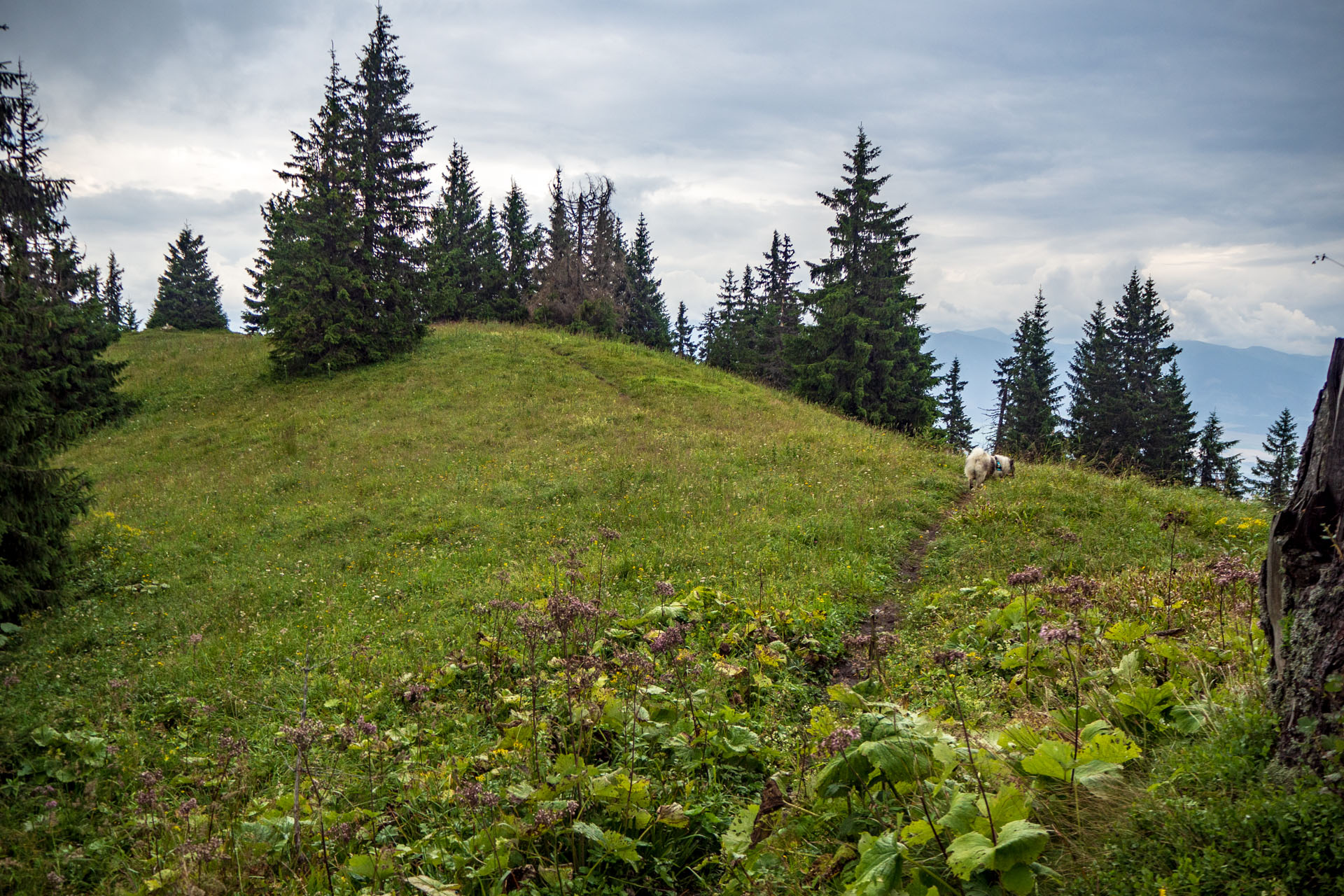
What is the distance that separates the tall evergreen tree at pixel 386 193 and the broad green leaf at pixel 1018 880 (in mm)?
32425

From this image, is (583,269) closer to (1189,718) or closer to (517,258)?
(517,258)

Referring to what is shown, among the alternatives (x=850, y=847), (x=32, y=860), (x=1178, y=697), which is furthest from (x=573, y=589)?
(x=1178, y=697)

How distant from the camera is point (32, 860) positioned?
449 centimetres

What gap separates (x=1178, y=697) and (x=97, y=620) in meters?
13.2

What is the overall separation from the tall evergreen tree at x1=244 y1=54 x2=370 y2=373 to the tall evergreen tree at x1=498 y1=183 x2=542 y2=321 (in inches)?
703

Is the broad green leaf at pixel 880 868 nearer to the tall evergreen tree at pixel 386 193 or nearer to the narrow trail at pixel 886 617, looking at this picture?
the narrow trail at pixel 886 617

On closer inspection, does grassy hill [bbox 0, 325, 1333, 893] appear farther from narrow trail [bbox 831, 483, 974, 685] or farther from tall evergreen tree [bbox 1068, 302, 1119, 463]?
tall evergreen tree [bbox 1068, 302, 1119, 463]

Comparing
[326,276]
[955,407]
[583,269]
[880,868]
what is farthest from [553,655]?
[955,407]

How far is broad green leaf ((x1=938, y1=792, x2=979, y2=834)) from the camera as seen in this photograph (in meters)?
2.69

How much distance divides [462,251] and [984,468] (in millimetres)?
47263

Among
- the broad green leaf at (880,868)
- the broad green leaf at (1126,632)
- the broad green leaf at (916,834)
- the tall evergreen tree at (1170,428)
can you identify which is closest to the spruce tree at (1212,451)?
the tall evergreen tree at (1170,428)

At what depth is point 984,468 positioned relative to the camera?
48.9ft

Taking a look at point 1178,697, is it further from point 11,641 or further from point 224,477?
point 224,477

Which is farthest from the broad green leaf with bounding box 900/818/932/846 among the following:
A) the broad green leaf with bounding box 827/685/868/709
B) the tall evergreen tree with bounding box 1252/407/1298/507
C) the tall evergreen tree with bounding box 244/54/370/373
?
the tall evergreen tree with bounding box 1252/407/1298/507
